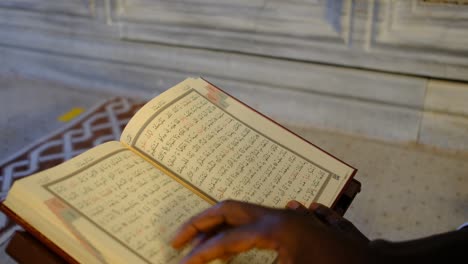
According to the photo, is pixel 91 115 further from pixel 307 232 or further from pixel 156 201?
pixel 307 232

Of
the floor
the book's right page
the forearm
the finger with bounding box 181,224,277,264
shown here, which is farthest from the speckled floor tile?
the finger with bounding box 181,224,277,264

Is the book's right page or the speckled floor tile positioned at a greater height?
the book's right page

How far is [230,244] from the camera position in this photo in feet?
1.89

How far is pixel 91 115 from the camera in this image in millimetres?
2049

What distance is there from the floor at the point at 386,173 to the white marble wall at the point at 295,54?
84mm

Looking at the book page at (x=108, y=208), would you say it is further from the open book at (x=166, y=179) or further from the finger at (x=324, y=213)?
the finger at (x=324, y=213)

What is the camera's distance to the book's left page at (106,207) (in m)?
0.64

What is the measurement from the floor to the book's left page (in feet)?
2.26

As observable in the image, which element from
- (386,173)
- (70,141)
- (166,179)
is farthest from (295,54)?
(166,179)

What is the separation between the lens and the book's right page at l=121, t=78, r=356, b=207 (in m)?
0.82

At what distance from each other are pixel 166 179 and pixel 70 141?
1.17 metres

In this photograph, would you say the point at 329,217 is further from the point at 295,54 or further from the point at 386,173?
the point at 295,54

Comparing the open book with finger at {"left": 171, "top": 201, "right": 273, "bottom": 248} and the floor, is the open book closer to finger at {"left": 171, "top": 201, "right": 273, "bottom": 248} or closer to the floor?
finger at {"left": 171, "top": 201, "right": 273, "bottom": 248}

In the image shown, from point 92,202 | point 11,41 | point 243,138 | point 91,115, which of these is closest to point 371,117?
point 243,138
